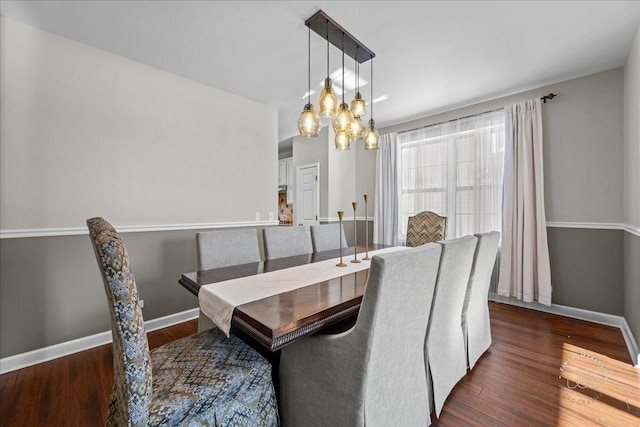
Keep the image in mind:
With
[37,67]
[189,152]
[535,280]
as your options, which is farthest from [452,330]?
[37,67]

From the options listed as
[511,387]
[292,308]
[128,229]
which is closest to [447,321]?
[511,387]

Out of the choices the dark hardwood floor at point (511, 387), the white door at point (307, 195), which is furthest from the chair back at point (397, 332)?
the white door at point (307, 195)

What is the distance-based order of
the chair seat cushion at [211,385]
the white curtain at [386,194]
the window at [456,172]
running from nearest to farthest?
the chair seat cushion at [211,385], the window at [456,172], the white curtain at [386,194]

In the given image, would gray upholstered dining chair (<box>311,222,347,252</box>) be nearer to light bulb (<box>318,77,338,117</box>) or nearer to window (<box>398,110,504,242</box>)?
light bulb (<box>318,77,338,117</box>)

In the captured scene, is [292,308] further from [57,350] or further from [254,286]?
[57,350]

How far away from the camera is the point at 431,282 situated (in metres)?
1.28

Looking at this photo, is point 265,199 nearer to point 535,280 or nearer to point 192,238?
point 192,238

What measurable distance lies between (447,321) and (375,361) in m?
0.75

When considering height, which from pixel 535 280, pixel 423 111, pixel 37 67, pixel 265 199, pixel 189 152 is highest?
pixel 423 111

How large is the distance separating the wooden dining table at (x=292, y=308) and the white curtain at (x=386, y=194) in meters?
2.55

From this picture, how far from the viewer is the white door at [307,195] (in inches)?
185

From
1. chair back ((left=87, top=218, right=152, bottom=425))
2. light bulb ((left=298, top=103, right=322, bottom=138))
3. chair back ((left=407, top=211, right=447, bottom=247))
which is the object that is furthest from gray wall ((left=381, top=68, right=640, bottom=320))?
chair back ((left=87, top=218, right=152, bottom=425))

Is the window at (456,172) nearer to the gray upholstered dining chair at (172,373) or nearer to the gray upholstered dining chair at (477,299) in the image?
the gray upholstered dining chair at (477,299)

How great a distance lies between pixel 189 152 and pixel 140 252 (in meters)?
1.10
